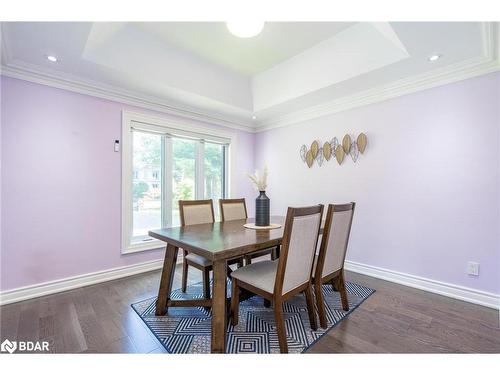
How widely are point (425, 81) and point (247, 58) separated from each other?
1946mm

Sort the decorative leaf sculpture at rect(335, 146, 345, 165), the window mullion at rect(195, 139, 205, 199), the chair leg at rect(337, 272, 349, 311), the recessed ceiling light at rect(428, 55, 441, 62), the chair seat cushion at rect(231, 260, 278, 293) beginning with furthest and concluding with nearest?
the window mullion at rect(195, 139, 205, 199), the decorative leaf sculpture at rect(335, 146, 345, 165), the recessed ceiling light at rect(428, 55, 441, 62), the chair leg at rect(337, 272, 349, 311), the chair seat cushion at rect(231, 260, 278, 293)

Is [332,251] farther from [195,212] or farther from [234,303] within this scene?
[195,212]

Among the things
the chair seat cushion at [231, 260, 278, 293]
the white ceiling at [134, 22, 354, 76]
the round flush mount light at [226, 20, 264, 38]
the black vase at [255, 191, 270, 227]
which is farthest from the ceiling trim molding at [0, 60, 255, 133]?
the chair seat cushion at [231, 260, 278, 293]

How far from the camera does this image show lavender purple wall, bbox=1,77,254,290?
2176mm

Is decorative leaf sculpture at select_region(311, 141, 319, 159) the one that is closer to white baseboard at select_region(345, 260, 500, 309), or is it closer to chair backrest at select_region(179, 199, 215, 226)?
white baseboard at select_region(345, 260, 500, 309)

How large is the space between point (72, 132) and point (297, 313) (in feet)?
9.45

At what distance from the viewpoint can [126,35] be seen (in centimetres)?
226

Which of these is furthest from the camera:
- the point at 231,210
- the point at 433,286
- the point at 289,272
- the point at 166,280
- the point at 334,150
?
the point at 334,150

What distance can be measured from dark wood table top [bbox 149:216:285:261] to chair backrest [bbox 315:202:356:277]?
1.14 feet

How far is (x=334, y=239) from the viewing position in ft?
5.98

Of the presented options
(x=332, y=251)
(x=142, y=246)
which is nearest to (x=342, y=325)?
(x=332, y=251)

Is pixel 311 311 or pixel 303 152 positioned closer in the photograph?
pixel 311 311
